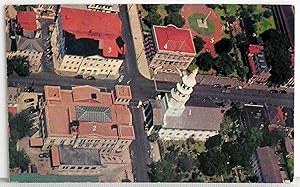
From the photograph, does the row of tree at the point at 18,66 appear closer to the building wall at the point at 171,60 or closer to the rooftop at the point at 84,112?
the rooftop at the point at 84,112

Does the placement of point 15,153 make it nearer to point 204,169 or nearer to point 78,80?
point 78,80

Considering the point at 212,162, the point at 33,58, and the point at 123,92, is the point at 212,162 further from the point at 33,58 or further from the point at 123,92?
the point at 33,58

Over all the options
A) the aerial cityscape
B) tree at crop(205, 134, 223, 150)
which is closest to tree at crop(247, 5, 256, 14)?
the aerial cityscape

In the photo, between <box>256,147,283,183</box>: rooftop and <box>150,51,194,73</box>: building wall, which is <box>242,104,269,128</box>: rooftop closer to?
<box>256,147,283,183</box>: rooftop

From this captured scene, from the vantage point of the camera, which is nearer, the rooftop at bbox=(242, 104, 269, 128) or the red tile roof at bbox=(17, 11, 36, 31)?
the red tile roof at bbox=(17, 11, 36, 31)

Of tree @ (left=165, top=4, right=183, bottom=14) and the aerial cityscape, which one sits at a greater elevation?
tree @ (left=165, top=4, right=183, bottom=14)
